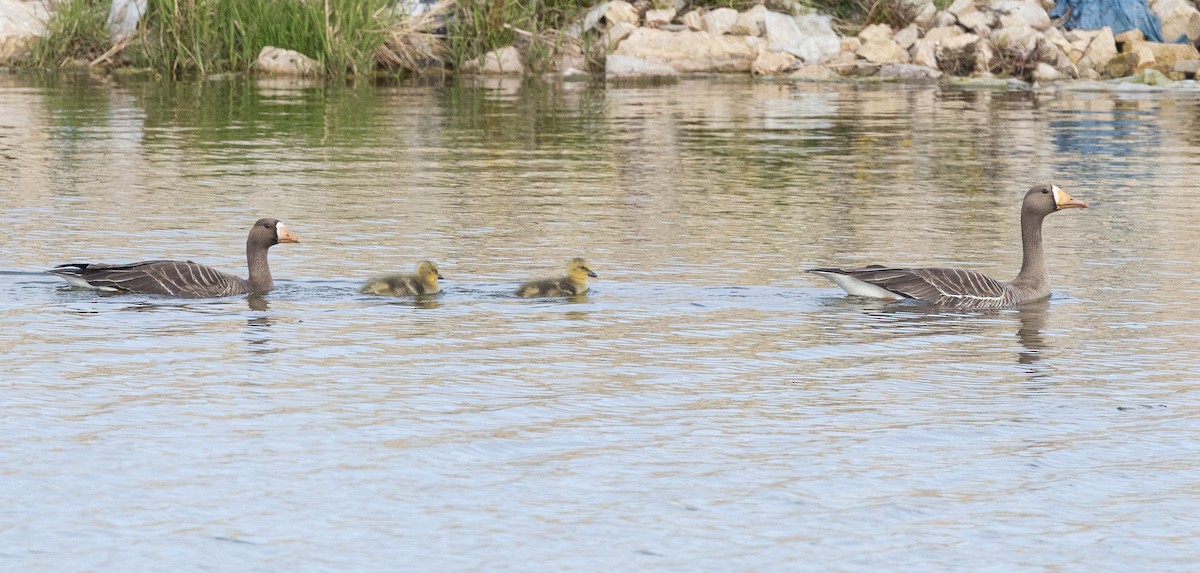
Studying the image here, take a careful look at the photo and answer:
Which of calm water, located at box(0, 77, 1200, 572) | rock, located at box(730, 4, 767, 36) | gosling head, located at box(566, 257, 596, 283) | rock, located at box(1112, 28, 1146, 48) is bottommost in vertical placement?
calm water, located at box(0, 77, 1200, 572)

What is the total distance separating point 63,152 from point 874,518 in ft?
59.7

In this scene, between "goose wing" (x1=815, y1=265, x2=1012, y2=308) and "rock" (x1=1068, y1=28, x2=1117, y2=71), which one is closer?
"goose wing" (x1=815, y1=265, x2=1012, y2=308)

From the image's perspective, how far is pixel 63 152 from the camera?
23.8 metres

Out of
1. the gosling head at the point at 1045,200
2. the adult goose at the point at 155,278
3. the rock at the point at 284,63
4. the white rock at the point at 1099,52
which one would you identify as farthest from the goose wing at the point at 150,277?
the white rock at the point at 1099,52

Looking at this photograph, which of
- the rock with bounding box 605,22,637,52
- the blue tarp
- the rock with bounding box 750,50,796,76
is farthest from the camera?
the blue tarp

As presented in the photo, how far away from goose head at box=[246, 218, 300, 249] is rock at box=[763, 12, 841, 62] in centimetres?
2699

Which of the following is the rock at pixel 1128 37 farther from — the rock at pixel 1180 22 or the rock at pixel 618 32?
the rock at pixel 618 32

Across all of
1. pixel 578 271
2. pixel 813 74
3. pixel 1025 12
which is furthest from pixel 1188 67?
pixel 578 271

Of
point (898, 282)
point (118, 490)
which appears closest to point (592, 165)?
point (898, 282)

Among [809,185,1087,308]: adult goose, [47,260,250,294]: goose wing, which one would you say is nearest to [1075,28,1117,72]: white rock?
[809,185,1087,308]: adult goose

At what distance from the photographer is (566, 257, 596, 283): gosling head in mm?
13445

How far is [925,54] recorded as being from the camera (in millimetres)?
39094

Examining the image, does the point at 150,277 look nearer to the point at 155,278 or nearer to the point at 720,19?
the point at 155,278

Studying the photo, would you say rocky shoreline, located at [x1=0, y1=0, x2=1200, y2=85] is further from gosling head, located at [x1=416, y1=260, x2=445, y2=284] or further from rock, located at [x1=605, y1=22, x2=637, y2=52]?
gosling head, located at [x1=416, y1=260, x2=445, y2=284]
